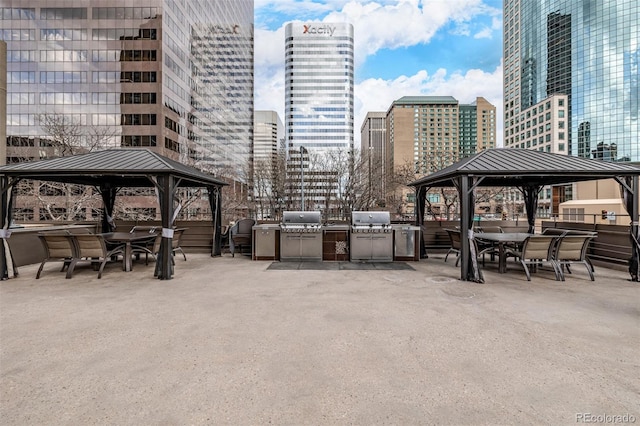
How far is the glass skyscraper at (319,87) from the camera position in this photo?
99.0 m

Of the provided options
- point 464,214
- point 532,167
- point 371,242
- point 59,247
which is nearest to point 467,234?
point 464,214

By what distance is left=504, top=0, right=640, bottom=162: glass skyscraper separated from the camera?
6162cm

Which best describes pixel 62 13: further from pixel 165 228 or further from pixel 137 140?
pixel 165 228

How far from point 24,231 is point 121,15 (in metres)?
50.8

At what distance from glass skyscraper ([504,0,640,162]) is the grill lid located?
267ft

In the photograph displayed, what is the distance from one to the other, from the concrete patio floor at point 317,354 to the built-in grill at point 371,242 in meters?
2.83

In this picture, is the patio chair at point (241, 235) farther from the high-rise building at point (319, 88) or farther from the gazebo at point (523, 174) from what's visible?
the high-rise building at point (319, 88)

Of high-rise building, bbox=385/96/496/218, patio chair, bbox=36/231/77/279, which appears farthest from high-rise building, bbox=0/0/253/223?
Result: high-rise building, bbox=385/96/496/218

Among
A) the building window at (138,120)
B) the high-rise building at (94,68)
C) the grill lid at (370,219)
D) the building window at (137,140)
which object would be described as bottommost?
the grill lid at (370,219)

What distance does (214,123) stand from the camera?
206 ft

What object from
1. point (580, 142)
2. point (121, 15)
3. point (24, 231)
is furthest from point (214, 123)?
point (580, 142)

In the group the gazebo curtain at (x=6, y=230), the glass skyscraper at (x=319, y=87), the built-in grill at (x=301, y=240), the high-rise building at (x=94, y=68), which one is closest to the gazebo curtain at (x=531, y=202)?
the built-in grill at (x=301, y=240)

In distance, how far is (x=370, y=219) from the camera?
8.36m

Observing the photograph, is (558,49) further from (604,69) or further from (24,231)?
(24,231)
